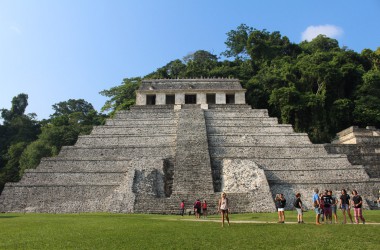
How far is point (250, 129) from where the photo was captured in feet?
86.4

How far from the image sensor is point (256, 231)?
9.23 meters

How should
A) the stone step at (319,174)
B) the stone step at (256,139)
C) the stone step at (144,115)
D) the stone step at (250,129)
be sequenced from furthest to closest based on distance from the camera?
the stone step at (144,115) → the stone step at (250,129) → the stone step at (256,139) → the stone step at (319,174)

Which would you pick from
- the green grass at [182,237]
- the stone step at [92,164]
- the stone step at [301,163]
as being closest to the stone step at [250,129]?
the stone step at [301,163]

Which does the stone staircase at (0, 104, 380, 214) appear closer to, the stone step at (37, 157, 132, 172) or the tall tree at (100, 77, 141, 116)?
the stone step at (37, 157, 132, 172)

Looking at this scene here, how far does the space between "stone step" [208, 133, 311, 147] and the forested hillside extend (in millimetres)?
9419

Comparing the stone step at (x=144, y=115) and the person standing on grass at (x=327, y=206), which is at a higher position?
the stone step at (x=144, y=115)

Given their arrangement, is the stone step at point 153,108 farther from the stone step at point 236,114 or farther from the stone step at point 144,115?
the stone step at point 236,114

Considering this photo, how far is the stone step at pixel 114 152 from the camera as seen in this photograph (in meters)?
22.4

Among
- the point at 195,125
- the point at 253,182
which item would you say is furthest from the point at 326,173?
the point at 195,125

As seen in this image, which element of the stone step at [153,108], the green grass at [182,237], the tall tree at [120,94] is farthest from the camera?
the tall tree at [120,94]

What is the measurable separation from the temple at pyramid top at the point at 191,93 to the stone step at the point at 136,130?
815 cm

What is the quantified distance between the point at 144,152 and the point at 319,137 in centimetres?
1877

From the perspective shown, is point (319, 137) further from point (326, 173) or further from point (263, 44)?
point (263, 44)

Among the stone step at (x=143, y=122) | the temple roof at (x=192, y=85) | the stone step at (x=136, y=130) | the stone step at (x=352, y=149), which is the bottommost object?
the stone step at (x=352, y=149)
